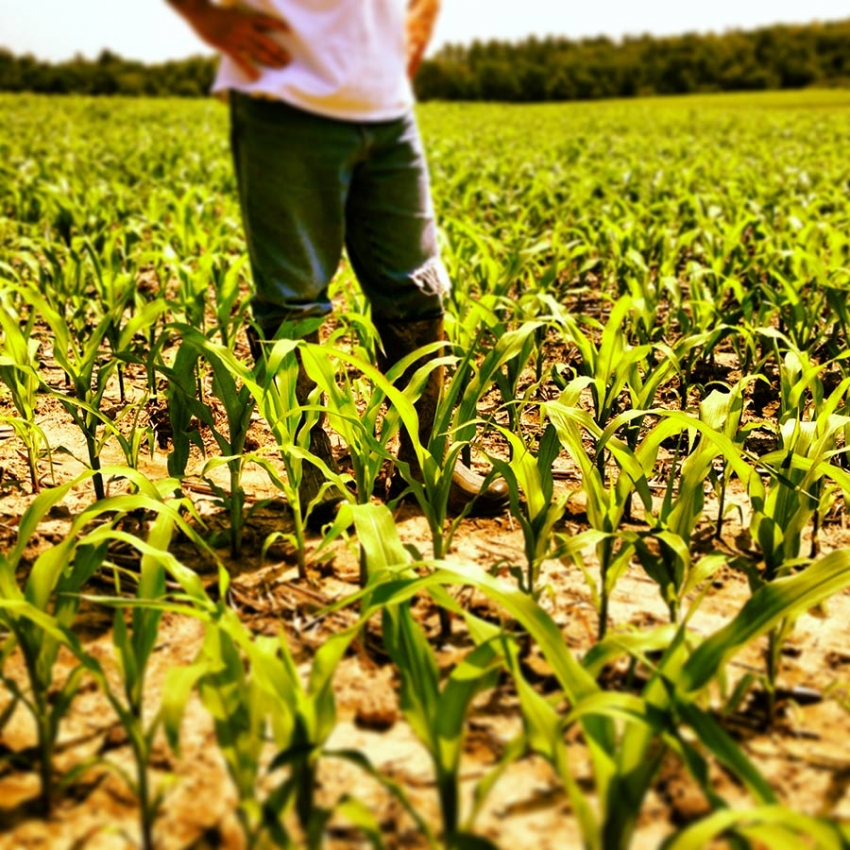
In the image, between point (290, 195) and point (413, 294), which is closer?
point (290, 195)

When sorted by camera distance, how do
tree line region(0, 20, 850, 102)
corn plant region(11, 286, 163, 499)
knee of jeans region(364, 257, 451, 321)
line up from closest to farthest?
corn plant region(11, 286, 163, 499)
knee of jeans region(364, 257, 451, 321)
tree line region(0, 20, 850, 102)

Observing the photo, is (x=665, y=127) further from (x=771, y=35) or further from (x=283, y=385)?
(x=771, y=35)

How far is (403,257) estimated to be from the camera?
1.93 m

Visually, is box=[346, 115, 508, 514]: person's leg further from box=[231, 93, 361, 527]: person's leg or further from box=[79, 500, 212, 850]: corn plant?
box=[79, 500, 212, 850]: corn plant

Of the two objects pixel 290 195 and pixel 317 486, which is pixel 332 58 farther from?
pixel 317 486

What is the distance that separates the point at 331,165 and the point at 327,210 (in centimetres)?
10

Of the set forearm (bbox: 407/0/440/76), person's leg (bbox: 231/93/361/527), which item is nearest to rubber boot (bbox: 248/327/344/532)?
person's leg (bbox: 231/93/361/527)

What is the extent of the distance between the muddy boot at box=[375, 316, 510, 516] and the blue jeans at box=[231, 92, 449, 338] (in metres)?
0.03

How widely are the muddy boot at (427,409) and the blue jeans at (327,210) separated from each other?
31 millimetres

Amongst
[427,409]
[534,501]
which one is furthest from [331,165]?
[534,501]

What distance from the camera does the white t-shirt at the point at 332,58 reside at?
164 cm

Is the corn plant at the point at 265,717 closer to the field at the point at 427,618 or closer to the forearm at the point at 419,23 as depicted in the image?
the field at the point at 427,618

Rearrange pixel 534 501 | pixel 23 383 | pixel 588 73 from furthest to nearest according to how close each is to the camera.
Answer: pixel 588 73, pixel 23 383, pixel 534 501

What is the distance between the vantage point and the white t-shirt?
5.39 feet
